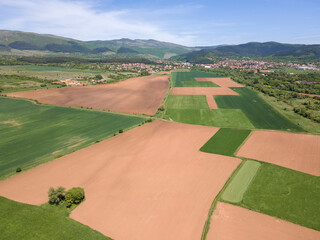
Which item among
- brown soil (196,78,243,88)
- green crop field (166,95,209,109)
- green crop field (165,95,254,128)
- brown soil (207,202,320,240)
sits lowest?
brown soil (207,202,320,240)

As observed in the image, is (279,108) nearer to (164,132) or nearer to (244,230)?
(164,132)

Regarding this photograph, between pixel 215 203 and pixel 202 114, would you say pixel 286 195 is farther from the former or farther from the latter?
pixel 202 114

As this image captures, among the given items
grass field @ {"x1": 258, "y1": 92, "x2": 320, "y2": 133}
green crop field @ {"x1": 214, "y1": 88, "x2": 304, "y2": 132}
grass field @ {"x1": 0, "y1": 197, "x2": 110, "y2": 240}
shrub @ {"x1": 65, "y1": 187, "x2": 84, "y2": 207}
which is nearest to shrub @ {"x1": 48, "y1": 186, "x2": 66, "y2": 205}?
grass field @ {"x1": 0, "y1": 197, "x2": 110, "y2": 240}

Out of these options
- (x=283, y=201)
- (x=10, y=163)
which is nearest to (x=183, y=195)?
(x=283, y=201)

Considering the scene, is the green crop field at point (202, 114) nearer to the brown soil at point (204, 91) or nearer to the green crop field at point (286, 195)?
the brown soil at point (204, 91)

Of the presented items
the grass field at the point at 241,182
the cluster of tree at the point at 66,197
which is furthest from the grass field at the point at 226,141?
the cluster of tree at the point at 66,197

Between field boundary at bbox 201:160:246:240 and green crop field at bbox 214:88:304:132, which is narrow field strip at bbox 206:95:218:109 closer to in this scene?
green crop field at bbox 214:88:304:132

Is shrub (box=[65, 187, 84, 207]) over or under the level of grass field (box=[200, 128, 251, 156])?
under

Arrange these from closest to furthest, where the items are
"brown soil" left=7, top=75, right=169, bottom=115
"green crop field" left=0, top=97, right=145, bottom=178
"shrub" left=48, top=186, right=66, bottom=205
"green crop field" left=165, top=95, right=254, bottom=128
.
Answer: "shrub" left=48, top=186, right=66, bottom=205 → "green crop field" left=0, top=97, right=145, bottom=178 → "green crop field" left=165, top=95, right=254, bottom=128 → "brown soil" left=7, top=75, right=169, bottom=115
